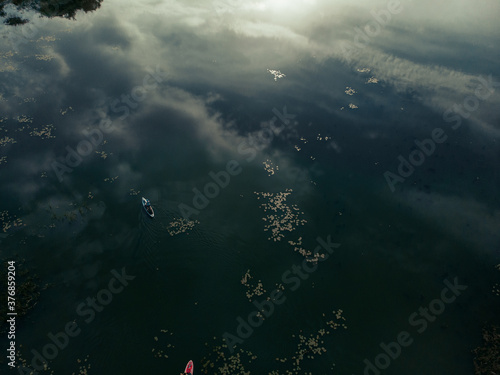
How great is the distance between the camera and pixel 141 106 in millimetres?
26406

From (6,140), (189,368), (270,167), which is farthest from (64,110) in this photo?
(189,368)

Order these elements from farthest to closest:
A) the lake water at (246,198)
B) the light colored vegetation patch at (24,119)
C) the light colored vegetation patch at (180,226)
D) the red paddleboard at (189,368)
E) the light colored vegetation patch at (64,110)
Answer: the light colored vegetation patch at (64,110), the light colored vegetation patch at (24,119), the light colored vegetation patch at (180,226), the lake water at (246,198), the red paddleboard at (189,368)

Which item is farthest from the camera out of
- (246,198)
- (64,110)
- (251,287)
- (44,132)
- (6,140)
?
(64,110)

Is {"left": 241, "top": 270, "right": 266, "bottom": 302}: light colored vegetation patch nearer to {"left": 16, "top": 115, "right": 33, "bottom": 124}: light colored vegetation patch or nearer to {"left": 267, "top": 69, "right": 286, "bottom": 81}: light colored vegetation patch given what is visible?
{"left": 16, "top": 115, "right": 33, "bottom": 124}: light colored vegetation patch

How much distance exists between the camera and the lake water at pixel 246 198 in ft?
48.2

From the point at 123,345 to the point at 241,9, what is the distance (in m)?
43.4

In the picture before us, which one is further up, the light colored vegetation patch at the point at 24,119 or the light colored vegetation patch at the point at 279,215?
the light colored vegetation patch at the point at 279,215

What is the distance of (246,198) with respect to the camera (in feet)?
67.5

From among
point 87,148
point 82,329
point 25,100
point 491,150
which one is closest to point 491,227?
point 491,150

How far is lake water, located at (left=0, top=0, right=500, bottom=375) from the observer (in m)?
14.7

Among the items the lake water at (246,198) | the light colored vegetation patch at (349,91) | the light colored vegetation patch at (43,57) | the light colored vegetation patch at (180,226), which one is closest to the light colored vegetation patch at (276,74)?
the lake water at (246,198)

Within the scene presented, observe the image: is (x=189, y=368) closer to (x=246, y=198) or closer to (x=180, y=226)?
(x=180, y=226)

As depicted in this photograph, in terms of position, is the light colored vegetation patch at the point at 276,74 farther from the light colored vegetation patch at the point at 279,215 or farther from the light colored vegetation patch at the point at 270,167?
the light colored vegetation patch at the point at 279,215

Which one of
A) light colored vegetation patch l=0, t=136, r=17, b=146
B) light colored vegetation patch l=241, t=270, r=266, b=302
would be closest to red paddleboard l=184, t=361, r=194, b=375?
light colored vegetation patch l=241, t=270, r=266, b=302
